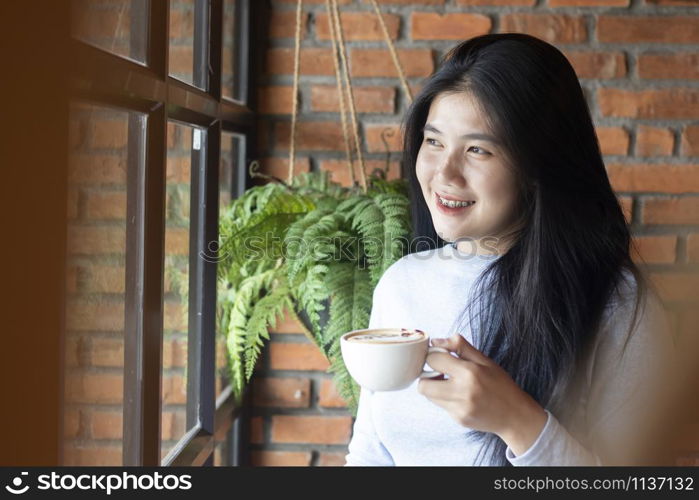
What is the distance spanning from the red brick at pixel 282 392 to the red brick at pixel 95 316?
106 cm

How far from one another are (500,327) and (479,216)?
161mm

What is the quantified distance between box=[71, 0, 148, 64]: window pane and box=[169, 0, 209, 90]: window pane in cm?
17

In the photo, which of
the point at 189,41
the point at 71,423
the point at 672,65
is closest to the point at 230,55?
the point at 189,41

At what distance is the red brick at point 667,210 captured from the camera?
5.93ft

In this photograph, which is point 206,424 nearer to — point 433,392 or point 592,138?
point 433,392

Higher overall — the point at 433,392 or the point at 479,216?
the point at 479,216

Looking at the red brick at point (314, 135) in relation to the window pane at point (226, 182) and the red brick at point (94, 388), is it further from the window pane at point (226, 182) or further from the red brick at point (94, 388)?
the red brick at point (94, 388)

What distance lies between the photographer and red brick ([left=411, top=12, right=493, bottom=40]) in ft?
5.84

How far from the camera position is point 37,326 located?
0.33 metres

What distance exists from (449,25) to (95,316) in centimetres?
129

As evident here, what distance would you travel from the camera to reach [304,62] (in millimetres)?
1796

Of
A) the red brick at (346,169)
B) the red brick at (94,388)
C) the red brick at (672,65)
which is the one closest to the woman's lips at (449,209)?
the red brick at (94,388)

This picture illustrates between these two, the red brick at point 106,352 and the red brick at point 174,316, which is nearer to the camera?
the red brick at point 106,352
